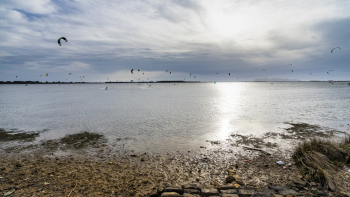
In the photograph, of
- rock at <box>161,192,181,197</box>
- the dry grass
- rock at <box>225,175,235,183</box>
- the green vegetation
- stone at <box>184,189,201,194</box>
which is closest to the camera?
rock at <box>161,192,181,197</box>

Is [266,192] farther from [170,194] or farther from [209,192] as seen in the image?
[170,194]

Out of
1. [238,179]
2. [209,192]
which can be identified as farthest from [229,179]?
[209,192]

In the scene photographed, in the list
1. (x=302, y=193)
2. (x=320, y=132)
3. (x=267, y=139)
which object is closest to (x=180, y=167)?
(x=302, y=193)

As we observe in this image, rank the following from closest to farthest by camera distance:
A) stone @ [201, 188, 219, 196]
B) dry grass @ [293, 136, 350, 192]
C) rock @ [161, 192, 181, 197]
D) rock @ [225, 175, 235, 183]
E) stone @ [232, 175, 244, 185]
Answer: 1. rock @ [161, 192, 181, 197]
2. stone @ [201, 188, 219, 196]
3. dry grass @ [293, 136, 350, 192]
4. stone @ [232, 175, 244, 185]
5. rock @ [225, 175, 235, 183]

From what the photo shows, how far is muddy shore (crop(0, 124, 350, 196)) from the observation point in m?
6.16

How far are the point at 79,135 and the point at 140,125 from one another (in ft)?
17.8

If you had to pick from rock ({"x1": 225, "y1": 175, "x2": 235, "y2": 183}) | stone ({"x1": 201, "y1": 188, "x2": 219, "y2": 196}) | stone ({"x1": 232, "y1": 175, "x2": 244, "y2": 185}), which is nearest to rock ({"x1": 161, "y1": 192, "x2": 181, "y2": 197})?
stone ({"x1": 201, "y1": 188, "x2": 219, "y2": 196})

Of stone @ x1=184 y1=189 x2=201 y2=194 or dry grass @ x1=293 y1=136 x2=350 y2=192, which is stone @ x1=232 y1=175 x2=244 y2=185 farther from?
dry grass @ x1=293 y1=136 x2=350 y2=192

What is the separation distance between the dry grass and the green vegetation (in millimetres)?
17229

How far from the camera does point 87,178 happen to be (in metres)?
6.91

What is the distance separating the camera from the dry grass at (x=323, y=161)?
629 cm

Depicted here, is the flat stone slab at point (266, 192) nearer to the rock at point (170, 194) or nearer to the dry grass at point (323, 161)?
the dry grass at point (323, 161)

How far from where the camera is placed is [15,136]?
44.9ft

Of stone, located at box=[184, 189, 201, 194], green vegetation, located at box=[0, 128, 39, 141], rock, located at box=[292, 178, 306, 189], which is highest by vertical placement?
stone, located at box=[184, 189, 201, 194]
